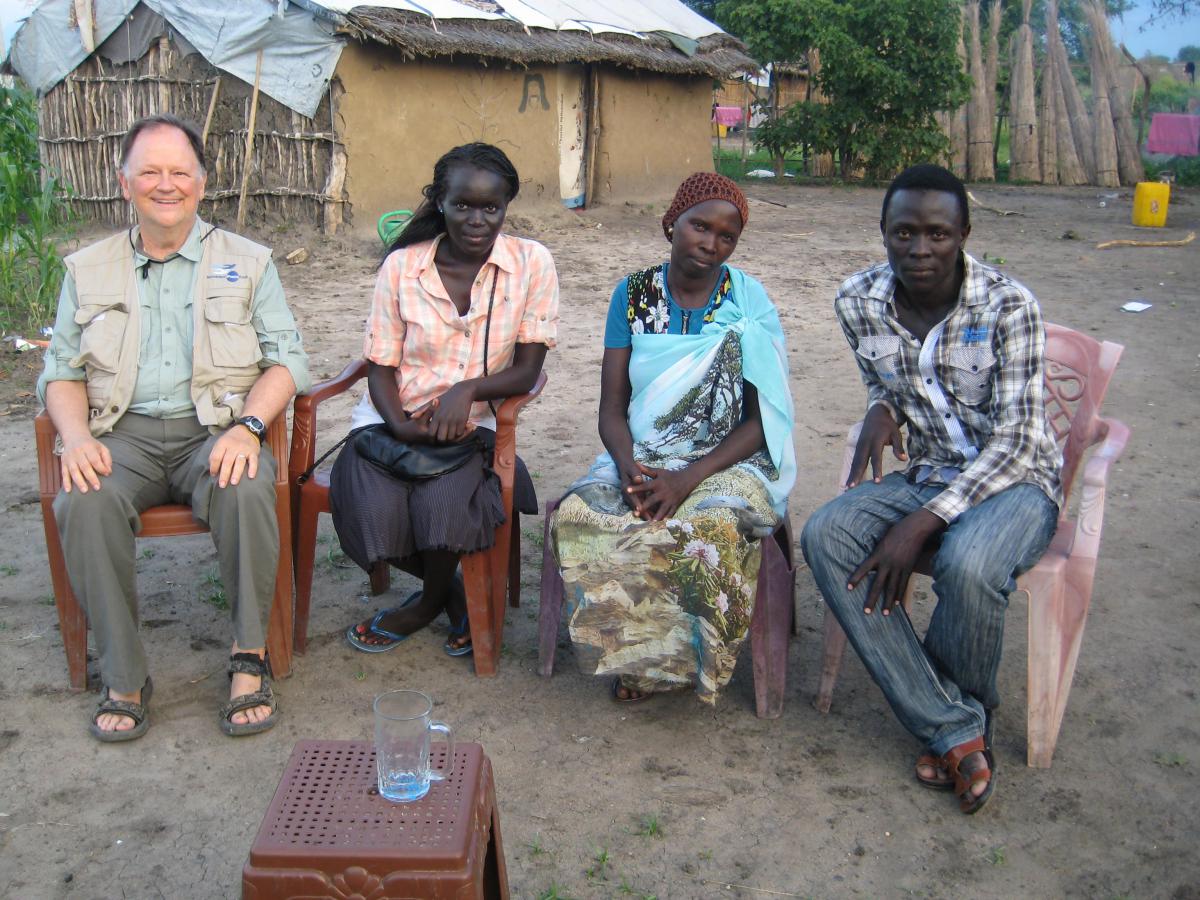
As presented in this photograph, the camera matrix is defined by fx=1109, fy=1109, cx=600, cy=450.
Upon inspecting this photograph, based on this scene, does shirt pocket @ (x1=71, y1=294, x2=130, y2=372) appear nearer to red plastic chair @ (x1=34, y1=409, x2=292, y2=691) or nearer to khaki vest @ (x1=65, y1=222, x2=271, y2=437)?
khaki vest @ (x1=65, y1=222, x2=271, y2=437)

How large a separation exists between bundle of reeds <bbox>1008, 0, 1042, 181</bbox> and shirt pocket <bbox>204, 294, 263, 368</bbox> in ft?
53.0

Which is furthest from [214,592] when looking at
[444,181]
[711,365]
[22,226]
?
[22,226]

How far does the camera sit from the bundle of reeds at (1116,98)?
53.5 ft

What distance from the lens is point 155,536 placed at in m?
3.18

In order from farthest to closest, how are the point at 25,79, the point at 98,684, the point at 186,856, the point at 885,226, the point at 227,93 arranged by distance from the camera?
the point at 25,79, the point at 227,93, the point at 98,684, the point at 885,226, the point at 186,856

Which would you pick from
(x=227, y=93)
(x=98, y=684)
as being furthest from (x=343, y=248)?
(x=98, y=684)

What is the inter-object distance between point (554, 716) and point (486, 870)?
102 cm

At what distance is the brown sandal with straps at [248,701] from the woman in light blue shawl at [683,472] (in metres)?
0.86

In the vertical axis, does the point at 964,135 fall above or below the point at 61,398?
above

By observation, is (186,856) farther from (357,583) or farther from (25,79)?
(25,79)

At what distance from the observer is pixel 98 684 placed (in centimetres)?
321

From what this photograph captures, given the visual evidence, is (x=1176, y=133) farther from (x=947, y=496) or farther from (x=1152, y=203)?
(x=947, y=496)

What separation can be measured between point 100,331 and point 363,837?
6.35 feet

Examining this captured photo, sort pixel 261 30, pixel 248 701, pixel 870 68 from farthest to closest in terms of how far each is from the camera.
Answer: pixel 870 68 → pixel 261 30 → pixel 248 701
